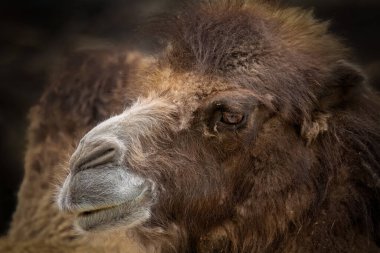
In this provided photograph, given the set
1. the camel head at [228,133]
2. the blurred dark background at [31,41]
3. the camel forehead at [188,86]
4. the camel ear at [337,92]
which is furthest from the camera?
the blurred dark background at [31,41]

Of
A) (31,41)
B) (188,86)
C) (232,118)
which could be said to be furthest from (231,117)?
(31,41)

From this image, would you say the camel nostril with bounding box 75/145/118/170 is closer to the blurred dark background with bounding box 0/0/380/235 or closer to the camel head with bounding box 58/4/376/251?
the camel head with bounding box 58/4/376/251

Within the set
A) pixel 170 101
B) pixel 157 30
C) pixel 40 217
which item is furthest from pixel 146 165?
pixel 40 217

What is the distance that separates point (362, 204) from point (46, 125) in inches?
105

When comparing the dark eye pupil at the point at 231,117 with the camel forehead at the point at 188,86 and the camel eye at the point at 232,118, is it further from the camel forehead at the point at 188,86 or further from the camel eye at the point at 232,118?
the camel forehead at the point at 188,86

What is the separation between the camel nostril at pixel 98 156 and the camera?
2.93m

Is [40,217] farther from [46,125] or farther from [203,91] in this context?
[203,91]

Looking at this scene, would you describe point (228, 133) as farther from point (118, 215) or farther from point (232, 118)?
point (118, 215)

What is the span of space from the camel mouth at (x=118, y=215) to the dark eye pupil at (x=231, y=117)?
0.43 meters

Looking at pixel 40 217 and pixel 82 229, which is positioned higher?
pixel 82 229

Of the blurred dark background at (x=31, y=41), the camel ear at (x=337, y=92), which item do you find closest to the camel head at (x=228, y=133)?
the camel ear at (x=337, y=92)

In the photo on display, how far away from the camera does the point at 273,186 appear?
3246mm

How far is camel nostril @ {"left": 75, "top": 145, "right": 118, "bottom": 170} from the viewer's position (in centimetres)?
293

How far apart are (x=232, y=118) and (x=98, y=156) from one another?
22.8 inches
